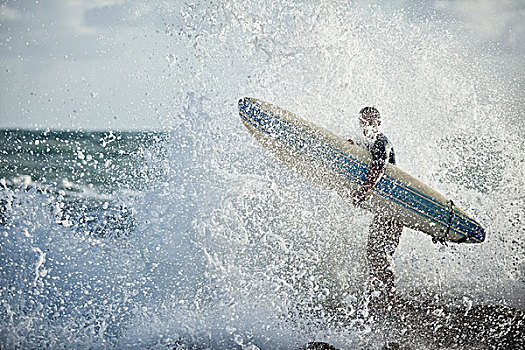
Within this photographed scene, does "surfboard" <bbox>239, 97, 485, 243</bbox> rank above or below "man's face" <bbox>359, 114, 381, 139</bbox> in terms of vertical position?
below

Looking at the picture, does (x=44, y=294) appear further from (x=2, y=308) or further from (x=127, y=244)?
(x=127, y=244)

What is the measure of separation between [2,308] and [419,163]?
6424 millimetres

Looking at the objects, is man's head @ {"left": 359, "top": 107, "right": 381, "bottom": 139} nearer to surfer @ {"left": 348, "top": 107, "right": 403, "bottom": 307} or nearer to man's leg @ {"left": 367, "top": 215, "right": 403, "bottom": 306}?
surfer @ {"left": 348, "top": 107, "right": 403, "bottom": 307}

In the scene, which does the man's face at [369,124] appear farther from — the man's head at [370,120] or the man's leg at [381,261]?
the man's leg at [381,261]

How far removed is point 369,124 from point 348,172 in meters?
0.59

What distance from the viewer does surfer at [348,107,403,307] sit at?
13.8 ft

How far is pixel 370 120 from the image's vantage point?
4449 millimetres

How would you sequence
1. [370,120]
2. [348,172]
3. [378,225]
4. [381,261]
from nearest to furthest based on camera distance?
1. [381,261]
2. [378,225]
3. [370,120]
4. [348,172]

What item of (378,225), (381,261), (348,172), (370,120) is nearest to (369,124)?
(370,120)

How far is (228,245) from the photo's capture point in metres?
4.69

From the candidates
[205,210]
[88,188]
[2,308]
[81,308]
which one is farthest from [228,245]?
[88,188]

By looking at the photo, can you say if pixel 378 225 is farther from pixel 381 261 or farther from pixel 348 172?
pixel 348 172

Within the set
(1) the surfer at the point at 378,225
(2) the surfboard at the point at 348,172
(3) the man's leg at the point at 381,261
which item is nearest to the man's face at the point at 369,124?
(1) the surfer at the point at 378,225

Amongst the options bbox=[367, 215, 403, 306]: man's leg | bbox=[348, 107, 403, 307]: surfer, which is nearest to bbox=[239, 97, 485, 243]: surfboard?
bbox=[348, 107, 403, 307]: surfer
